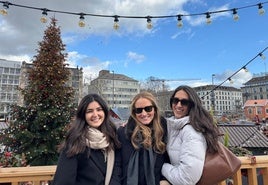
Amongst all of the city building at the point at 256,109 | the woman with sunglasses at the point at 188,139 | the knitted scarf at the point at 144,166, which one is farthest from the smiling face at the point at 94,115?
the city building at the point at 256,109

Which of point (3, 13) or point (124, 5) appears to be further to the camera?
point (124, 5)

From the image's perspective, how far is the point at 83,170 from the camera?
1549 mm

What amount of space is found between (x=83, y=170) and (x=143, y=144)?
0.45 metres

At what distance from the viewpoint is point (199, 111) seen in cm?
163

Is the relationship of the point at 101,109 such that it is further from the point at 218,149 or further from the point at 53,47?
the point at 53,47

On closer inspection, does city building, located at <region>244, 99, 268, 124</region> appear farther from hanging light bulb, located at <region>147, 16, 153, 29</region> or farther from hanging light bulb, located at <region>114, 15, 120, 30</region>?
hanging light bulb, located at <region>114, 15, 120, 30</region>

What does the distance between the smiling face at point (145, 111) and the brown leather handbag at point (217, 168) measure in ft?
1.65

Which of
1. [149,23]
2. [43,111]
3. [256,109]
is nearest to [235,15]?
[149,23]

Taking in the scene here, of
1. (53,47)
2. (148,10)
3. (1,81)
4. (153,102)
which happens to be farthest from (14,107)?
(1,81)

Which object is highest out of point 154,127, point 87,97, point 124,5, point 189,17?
point 124,5

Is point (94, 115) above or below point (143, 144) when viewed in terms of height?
above

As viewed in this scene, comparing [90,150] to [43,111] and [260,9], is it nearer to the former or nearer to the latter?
[260,9]

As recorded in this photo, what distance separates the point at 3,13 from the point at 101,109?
2.67m

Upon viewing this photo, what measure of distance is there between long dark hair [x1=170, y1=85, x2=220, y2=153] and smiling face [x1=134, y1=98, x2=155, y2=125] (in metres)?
0.29
